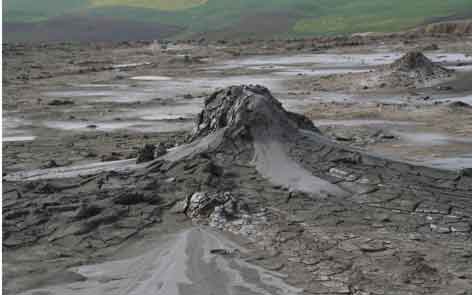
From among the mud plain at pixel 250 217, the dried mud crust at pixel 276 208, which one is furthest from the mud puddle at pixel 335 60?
the dried mud crust at pixel 276 208

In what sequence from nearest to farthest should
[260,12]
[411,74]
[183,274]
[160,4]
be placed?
[183,274] → [411,74] → [260,12] → [160,4]

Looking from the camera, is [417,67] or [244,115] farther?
[417,67]

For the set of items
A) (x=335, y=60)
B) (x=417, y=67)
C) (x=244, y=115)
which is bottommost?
(x=244, y=115)

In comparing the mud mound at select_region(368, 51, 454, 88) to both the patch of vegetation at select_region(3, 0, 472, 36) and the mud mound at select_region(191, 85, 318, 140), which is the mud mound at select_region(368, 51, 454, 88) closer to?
the mud mound at select_region(191, 85, 318, 140)

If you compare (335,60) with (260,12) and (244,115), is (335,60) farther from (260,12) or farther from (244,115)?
(260,12)

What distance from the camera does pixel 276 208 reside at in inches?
322

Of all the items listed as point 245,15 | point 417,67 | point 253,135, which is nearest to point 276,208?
point 253,135

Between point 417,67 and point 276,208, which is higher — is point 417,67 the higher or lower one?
the higher one

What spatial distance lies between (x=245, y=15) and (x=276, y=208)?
81.3m

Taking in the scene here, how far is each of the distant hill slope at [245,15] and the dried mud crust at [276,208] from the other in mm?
54894

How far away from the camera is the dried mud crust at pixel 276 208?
6578mm

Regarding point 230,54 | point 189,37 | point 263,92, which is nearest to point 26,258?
point 263,92

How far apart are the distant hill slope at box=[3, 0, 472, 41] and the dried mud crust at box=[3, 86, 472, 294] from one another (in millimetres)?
54894

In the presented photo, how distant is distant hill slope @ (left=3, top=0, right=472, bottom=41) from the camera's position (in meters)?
70.7
